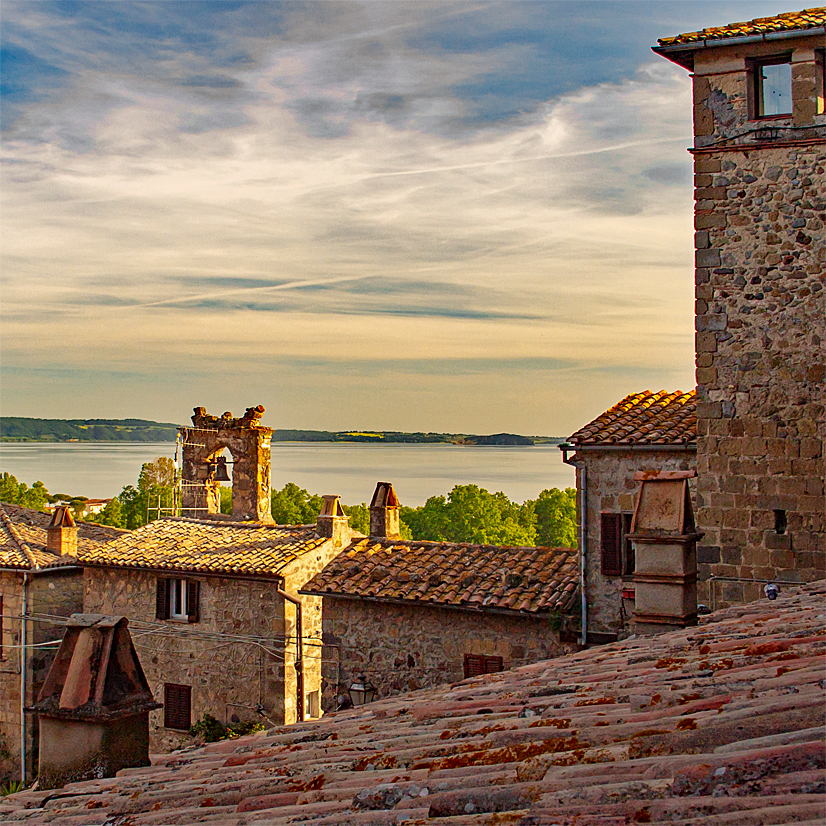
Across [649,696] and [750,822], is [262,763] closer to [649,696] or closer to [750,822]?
[649,696]

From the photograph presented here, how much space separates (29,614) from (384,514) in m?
7.44

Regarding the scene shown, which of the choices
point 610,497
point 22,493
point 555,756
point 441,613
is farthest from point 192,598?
point 22,493

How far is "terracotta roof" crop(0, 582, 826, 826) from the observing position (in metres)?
2.25

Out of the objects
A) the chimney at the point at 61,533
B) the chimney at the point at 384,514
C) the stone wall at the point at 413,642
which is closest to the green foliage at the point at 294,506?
the chimney at the point at 61,533

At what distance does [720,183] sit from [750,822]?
983 centimetres

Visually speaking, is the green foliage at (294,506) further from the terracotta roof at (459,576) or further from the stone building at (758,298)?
the stone building at (758,298)

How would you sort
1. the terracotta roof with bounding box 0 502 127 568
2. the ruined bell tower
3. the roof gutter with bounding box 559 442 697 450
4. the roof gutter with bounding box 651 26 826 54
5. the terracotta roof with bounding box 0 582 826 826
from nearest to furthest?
the terracotta roof with bounding box 0 582 826 826
the roof gutter with bounding box 651 26 826 54
the roof gutter with bounding box 559 442 697 450
the terracotta roof with bounding box 0 502 127 568
the ruined bell tower

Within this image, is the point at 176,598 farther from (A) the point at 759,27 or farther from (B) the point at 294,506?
(B) the point at 294,506

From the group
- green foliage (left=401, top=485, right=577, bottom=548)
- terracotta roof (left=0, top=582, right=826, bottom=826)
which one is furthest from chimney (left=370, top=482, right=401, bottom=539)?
green foliage (left=401, top=485, right=577, bottom=548)

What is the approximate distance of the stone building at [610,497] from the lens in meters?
13.1

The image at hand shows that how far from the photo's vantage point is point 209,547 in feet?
59.4

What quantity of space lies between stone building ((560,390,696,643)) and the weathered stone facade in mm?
11010

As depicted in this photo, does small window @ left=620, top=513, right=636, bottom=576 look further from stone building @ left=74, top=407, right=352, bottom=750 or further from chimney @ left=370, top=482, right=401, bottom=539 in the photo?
chimney @ left=370, top=482, right=401, bottom=539

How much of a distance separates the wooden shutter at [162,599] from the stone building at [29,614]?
221cm
